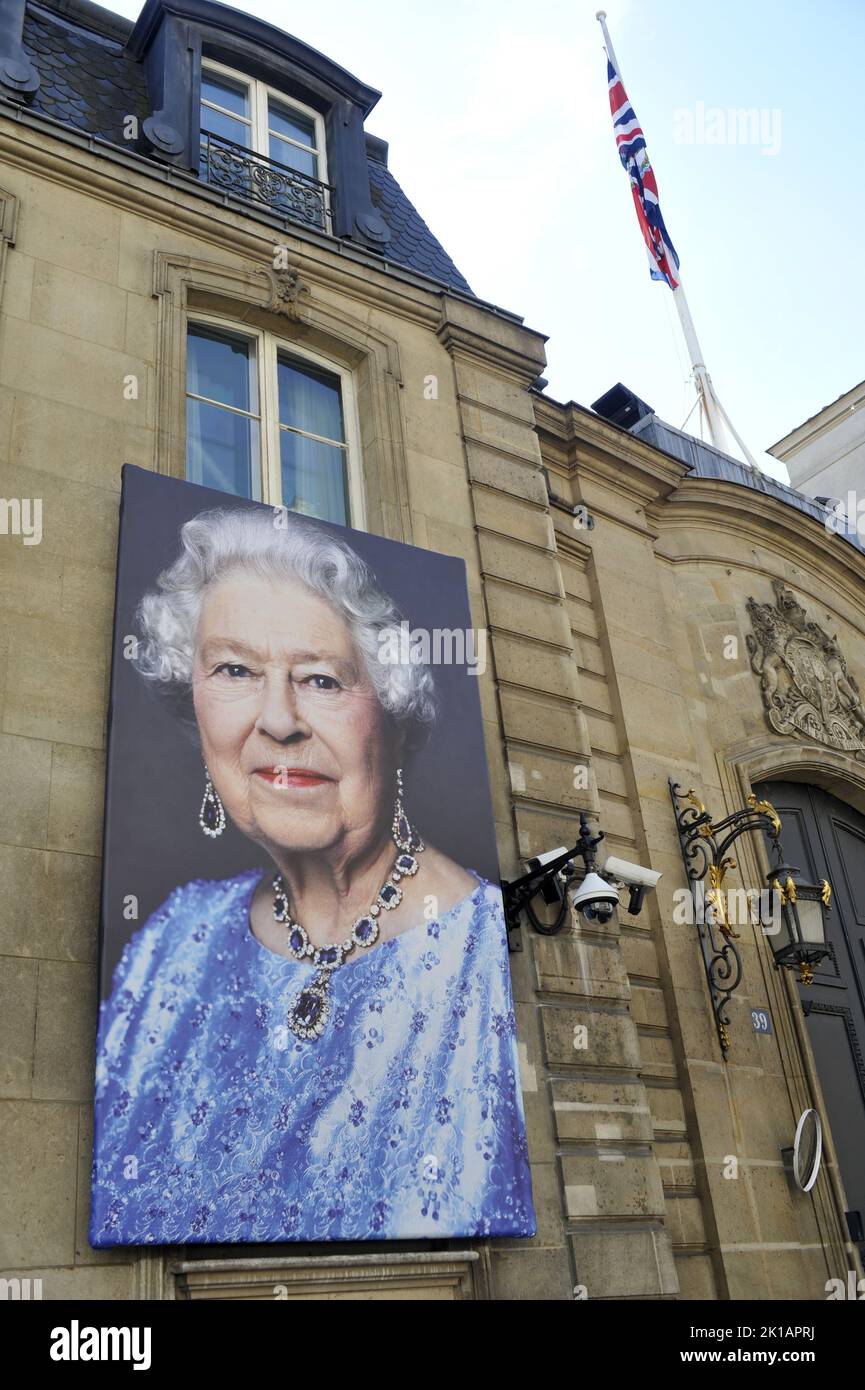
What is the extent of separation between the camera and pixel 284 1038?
7.13 m

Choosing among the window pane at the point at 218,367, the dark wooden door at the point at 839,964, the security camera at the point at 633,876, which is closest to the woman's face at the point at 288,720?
the security camera at the point at 633,876

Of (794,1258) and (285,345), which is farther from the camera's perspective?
(285,345)

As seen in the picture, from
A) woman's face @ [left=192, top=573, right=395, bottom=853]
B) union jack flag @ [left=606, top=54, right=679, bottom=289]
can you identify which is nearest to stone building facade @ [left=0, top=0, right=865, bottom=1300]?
woman's face @ [left=192, top=573, right=395, bottom=853]

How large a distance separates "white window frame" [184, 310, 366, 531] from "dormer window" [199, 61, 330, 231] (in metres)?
1.36

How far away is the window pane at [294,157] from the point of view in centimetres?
1133

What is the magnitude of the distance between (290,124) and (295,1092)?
28.2ft

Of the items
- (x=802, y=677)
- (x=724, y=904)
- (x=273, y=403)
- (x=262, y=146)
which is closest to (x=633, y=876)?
(x=724, y=904)

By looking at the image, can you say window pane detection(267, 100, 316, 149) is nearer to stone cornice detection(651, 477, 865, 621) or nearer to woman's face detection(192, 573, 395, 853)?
stone cornice detection(651, 477, 865, 621)

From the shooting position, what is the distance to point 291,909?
7566 millimetres

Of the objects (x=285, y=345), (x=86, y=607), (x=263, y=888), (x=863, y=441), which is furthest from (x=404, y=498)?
(x=863, y=441)

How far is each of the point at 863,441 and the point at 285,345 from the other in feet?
49.2

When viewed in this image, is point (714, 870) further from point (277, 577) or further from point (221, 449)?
point (221, 449)

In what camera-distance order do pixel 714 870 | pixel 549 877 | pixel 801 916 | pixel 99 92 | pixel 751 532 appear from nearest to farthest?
pixel 549 877 < pixel 801 916 < pixel 99 92 < pixel 714 870 < pixel 751 532
